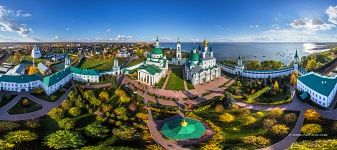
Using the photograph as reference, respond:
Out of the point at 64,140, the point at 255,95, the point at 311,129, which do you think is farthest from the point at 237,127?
the point at 64,140

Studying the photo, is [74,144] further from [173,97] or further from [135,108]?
[173,97]

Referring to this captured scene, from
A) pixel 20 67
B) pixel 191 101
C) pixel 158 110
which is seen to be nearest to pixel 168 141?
pixel 158 110

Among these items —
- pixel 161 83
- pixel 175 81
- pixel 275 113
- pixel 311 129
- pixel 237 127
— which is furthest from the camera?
pixel 175 81

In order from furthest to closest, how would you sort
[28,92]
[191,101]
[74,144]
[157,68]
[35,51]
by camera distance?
[35,51]
[157,68]
[28,92]
[191,101]
[74,144]

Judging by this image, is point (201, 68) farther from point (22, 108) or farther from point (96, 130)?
point (22, 108)

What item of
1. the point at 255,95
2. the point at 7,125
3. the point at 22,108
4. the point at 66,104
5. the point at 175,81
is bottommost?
the point at 7,125

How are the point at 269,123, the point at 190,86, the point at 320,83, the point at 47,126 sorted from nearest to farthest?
1. the point at 269,123
2. the point at 47,126
3. the point at 320,83
4. the point at 190,86

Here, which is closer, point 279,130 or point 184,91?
point 279,130
